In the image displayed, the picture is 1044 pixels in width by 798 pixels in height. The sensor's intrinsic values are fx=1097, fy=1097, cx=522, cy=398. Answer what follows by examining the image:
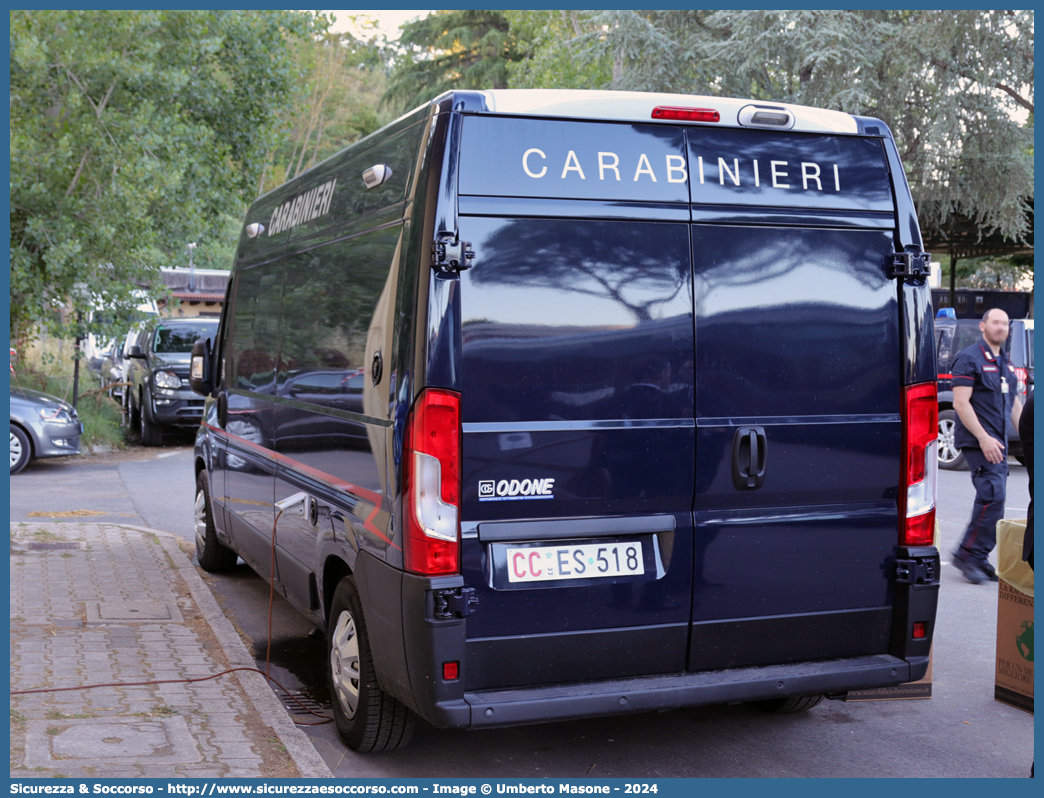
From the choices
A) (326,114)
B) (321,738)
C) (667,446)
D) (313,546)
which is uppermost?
(326,114)

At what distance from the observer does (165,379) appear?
16.8 metres

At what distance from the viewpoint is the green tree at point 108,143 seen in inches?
568

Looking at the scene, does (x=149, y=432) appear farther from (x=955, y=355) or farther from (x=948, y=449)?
(x=955, y=355)

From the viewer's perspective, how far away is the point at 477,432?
12.9 feet

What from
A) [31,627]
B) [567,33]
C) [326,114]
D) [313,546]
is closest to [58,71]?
[31,627]

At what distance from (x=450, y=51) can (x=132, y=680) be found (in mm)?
38324

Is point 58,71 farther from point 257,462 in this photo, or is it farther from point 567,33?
point 567,33

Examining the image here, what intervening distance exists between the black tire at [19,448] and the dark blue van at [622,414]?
10.3 metres

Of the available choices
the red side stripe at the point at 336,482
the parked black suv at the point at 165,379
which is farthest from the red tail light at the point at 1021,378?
the parked black suv at the point at 165,379

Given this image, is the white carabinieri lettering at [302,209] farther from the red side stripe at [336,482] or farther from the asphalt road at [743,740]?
the asphalt road at [743,740]

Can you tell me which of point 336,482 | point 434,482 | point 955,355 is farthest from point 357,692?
point 955,355

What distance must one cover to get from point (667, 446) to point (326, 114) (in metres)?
38.6

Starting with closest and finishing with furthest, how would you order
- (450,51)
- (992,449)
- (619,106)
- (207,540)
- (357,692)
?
(619,106) < (357,692) < (992,449) < (207,540) < (450,51)

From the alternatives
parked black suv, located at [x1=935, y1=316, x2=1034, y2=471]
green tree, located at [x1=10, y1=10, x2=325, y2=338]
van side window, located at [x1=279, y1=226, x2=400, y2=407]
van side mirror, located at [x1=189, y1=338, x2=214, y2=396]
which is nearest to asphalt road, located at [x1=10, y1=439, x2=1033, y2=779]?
van side window, located at [x1=279, y1=226, x2=400, y2=407]
